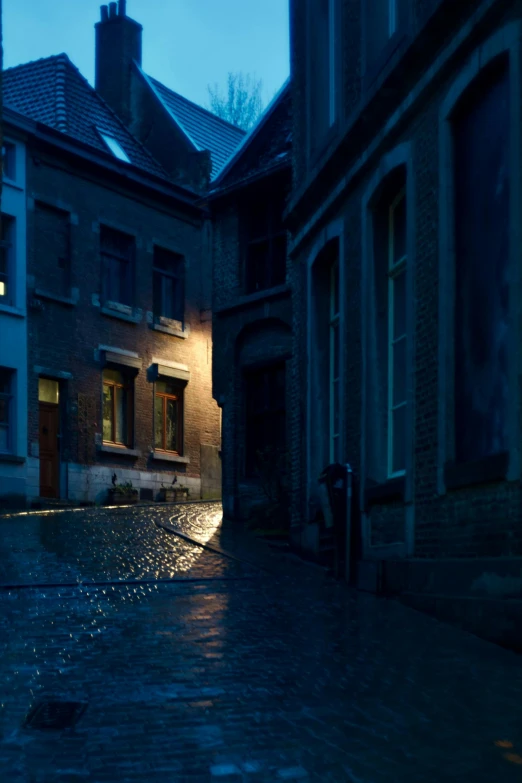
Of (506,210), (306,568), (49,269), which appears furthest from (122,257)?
(506,210)

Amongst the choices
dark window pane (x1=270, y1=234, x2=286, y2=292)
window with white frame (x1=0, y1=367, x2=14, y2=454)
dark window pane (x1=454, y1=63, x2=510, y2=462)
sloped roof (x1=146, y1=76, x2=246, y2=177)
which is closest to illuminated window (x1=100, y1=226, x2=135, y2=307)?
window with white frame (x1=0, y1=367, x2=14, y2=454)

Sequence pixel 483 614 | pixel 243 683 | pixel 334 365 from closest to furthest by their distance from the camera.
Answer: pixel 243 683
pixel 483 614
pixel 334 365

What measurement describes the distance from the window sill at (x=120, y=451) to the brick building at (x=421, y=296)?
44.5 feet

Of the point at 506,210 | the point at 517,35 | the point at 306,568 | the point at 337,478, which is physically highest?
the point at 517,35

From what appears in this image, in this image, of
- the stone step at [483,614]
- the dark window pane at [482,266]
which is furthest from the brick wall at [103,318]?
the stone step at [483,614]

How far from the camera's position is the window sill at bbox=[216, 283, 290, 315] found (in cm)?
2045

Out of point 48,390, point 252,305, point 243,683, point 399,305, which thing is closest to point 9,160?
point 48,390

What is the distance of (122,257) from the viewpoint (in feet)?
101

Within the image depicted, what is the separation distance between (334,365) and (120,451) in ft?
48.8

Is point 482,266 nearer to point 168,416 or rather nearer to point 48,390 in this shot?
point 48,390

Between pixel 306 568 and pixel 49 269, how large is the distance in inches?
628

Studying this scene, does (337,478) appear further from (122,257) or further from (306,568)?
(122,257)

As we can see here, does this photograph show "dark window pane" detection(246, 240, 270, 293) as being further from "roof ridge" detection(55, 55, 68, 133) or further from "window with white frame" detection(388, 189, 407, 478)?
"roof ridge" detection(55, 55, 68, 133)

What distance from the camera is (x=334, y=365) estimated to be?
602 inches
